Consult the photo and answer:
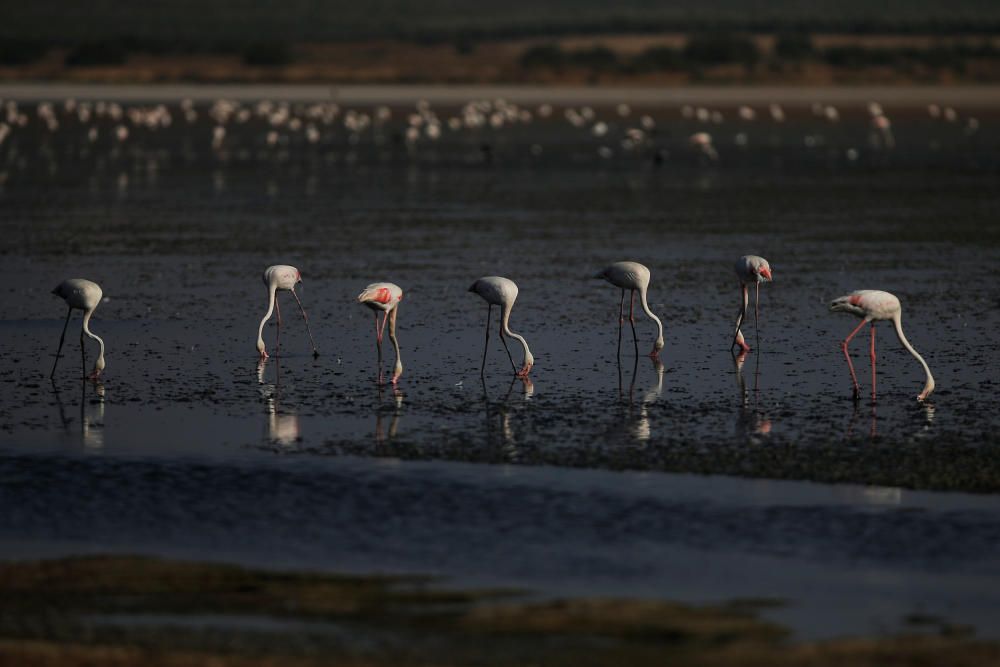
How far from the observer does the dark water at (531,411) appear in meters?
9.41

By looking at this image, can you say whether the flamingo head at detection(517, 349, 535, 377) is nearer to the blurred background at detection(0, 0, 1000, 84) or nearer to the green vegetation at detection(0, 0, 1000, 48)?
the blurred background at detection(0, 0, 1000, 84)

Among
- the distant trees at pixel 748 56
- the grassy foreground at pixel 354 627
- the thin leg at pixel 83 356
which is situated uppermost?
the grassy foreground at pixel 354 627

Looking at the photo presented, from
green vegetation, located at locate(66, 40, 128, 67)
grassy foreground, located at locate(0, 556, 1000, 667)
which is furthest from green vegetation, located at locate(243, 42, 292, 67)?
grassy foreground, located at locate(0, 556, 1000, 667)

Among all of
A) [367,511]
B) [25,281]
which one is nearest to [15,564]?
[367,511]

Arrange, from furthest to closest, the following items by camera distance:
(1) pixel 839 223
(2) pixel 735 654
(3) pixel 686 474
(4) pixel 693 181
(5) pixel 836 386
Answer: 1. (4) pixel 693 181
2. (1) pixel 839 223
3. (5) pixel 836 386
4. (3) pixel 686 474
5. (2) pixel 735 654

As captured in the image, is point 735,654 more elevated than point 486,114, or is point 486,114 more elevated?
point 735,654

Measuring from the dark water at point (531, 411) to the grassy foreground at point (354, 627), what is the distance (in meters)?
0.38

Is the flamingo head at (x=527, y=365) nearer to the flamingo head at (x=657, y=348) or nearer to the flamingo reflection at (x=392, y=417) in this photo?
A: the flamingo reflection at (x=392, y=417)

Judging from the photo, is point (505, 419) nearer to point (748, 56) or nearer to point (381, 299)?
point (381, 299)

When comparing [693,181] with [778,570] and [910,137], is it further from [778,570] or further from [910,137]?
[778,570]

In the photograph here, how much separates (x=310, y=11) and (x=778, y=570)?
15894cm

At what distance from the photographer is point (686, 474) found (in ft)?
36.4

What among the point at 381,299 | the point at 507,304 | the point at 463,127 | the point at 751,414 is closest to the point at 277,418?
the point at 381,299

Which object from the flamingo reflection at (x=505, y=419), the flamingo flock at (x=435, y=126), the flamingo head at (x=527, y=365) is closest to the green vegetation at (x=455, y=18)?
the flamingo flock at (x=435, y=126)
